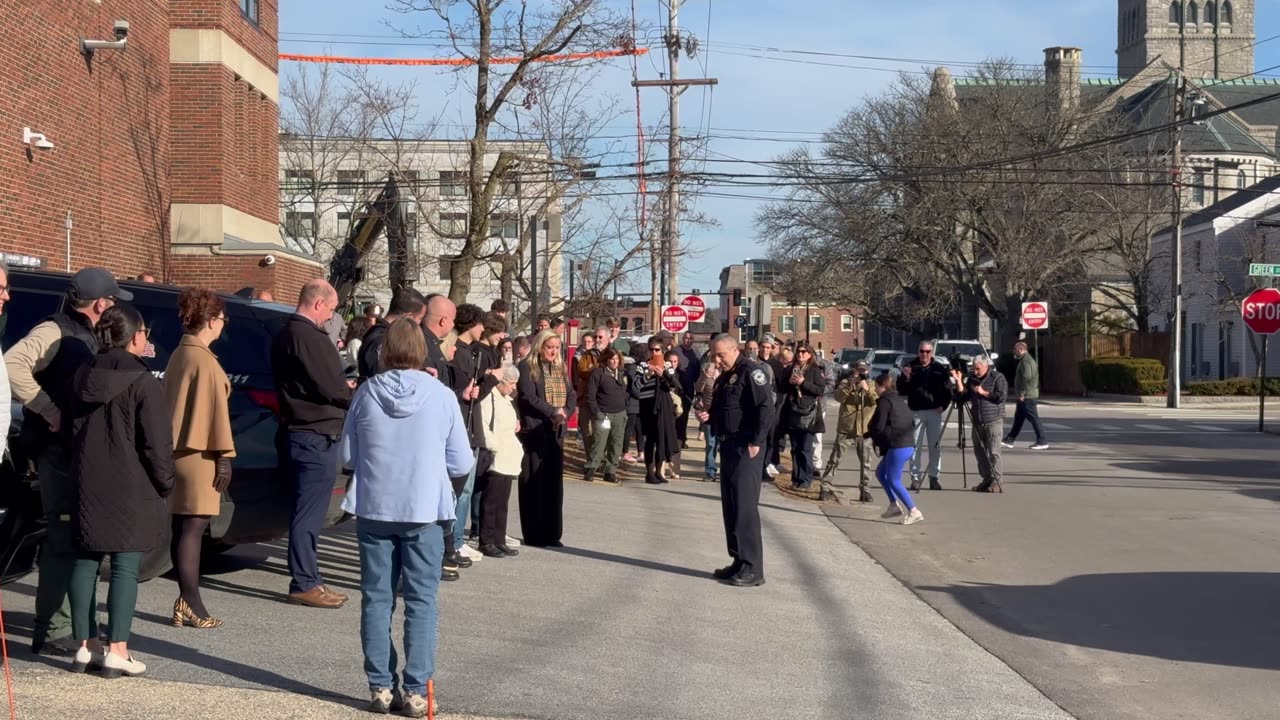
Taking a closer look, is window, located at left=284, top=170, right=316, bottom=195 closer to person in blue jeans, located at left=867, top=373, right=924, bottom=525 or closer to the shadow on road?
person in blue jeans, located at left=867, top=373, right=924, bottom=525

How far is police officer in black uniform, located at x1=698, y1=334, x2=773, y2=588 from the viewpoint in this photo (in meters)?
10.5

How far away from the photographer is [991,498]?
17.1m

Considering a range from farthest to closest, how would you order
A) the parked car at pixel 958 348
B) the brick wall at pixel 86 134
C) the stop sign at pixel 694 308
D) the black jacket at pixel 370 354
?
the parked car at pixel 958 348
the stop sign at pixel 694 308
the brick wall at pixel 86 134
the black jacket at pixel 370 354

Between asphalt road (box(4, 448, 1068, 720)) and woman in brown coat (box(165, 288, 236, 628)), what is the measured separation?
627 millimetres

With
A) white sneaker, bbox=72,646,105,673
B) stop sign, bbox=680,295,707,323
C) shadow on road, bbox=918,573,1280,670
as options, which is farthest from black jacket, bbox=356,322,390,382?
stop sign, bbox=680,295,707,323

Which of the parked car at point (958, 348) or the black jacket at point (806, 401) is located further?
the parked car at point (958, 348)

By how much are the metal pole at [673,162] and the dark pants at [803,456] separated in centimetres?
944

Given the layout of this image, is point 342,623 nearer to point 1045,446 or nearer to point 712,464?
point 712,464

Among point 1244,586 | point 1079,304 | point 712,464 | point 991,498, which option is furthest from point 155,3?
point 1079,304

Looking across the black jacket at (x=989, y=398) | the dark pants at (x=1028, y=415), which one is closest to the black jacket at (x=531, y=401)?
the black jacket at (x=989, y=398)

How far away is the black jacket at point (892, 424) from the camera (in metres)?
14.9

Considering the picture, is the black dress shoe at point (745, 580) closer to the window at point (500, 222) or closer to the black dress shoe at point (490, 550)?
the black dress shoe at point (490, 550)

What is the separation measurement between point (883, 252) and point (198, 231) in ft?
107

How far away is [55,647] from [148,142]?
50.4 feet
